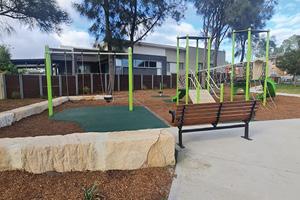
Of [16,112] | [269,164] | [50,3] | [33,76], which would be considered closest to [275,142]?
[269,164]

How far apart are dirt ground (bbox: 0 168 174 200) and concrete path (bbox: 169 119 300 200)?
0.25 meters

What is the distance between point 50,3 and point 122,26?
23.0ft

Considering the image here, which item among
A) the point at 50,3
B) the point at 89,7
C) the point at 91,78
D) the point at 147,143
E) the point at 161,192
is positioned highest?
the point at 89,7

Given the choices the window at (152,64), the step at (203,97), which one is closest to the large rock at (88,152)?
the step at (203,97)

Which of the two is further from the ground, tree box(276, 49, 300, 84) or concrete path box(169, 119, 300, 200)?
tree box(276, 49, 300, 84)

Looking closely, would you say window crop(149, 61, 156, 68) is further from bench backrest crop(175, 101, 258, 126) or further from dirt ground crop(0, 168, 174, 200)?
dirt ground crop(0, 168, 174, 200)

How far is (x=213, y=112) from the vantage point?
4398 mm

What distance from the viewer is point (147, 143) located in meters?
3.15

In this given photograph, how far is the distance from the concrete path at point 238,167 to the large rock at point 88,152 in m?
0.53

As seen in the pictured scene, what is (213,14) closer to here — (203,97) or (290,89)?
(290,89)

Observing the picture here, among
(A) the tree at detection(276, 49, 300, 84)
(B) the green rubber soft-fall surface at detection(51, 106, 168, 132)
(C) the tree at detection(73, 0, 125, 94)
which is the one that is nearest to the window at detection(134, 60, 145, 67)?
(C) the tree at detection(73, 0, 125, 94)

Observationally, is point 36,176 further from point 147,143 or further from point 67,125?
point 67,125

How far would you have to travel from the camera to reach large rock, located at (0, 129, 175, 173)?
9.37 ft

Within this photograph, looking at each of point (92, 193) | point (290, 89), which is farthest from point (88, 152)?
point (290, 89)
